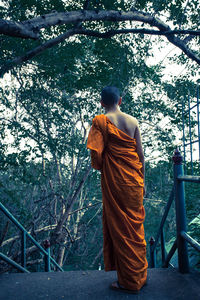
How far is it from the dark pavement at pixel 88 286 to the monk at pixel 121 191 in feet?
0.45

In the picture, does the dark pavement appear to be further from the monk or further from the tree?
the tree

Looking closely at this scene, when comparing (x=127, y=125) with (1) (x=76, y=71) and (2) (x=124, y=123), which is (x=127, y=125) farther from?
(1) (x=76, y=71)

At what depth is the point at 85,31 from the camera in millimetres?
5273

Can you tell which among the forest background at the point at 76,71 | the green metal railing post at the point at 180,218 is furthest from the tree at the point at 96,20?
the green metal railing post at the point at 180,218

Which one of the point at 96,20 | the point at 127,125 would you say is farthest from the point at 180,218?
the point at 96,20

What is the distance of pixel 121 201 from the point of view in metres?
2.53

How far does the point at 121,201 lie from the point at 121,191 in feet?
0.29

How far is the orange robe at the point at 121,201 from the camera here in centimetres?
240

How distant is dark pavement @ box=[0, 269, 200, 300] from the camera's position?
7.38ft

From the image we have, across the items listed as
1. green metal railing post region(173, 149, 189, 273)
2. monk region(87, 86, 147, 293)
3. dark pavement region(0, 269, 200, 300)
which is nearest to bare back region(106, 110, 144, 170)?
monk region(87, 86, 147, 293)

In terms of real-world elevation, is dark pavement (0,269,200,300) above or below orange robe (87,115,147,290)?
below

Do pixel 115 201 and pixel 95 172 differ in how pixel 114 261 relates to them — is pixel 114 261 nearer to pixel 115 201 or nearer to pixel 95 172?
pixel 115 201

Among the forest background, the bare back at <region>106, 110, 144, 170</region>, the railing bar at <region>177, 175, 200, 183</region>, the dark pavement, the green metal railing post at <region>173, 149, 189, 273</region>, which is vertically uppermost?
the forest background

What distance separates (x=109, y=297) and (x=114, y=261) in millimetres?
360
